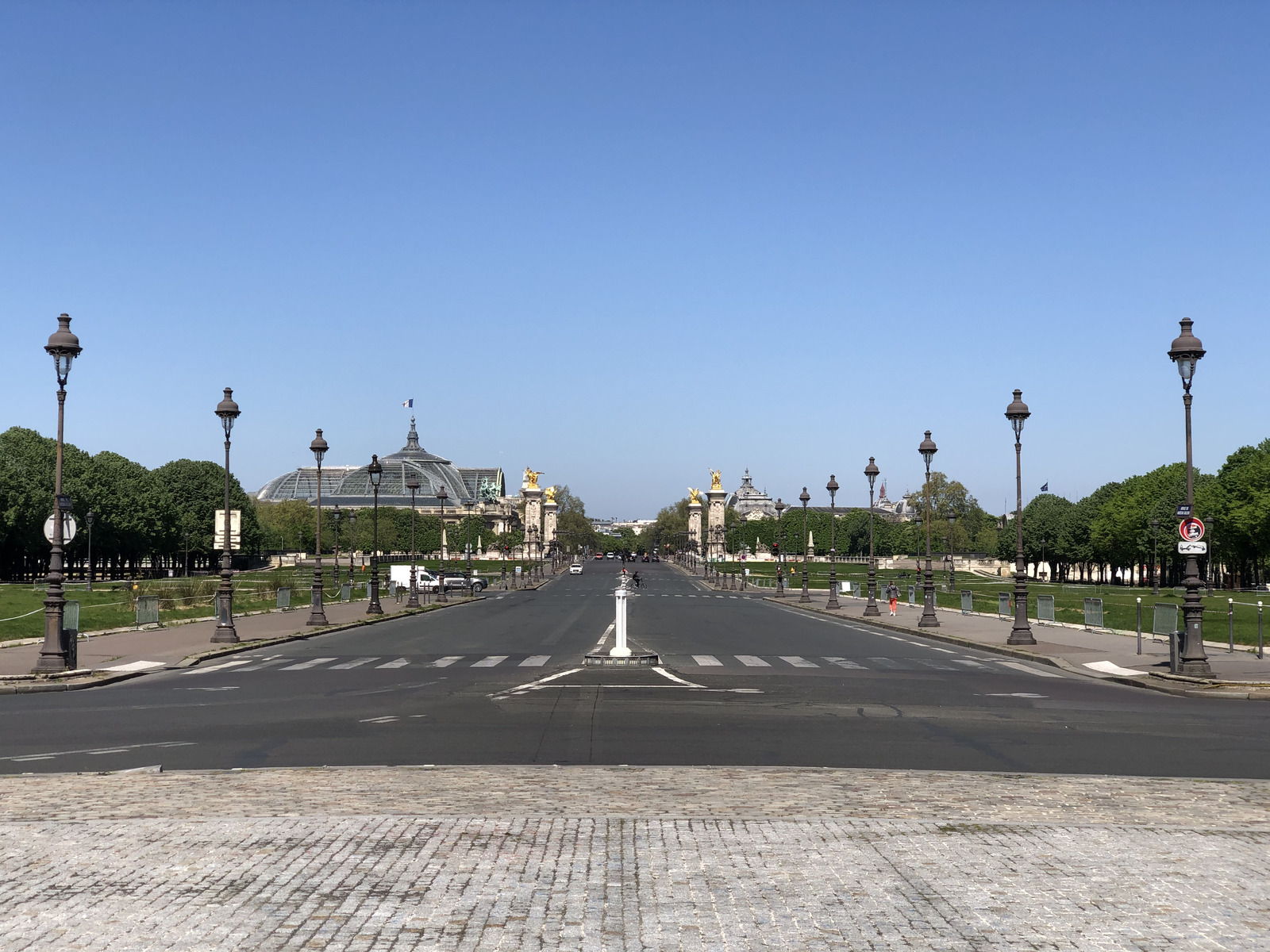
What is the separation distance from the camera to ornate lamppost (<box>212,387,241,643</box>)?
34.4 m

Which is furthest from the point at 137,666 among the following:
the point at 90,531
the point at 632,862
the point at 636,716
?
the point at 90,531

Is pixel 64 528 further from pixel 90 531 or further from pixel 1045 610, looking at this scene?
pixel 90 531

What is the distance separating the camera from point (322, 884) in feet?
26.1

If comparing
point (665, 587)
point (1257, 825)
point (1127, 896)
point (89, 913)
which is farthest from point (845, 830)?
point (665, 587)

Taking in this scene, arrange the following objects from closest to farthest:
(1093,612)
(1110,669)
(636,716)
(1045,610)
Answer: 1. (636,716)
2. (1110,669)
3. (1093,612)
4. (1045,610)

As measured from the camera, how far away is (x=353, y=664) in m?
28.4

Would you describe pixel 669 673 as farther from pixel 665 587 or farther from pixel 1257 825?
pixel 665 587

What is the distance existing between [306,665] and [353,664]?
3.53 ft

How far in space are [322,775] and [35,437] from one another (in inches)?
3835

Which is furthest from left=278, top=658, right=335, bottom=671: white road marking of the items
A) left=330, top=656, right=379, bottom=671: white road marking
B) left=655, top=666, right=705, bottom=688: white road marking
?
left=655, top=666, right=705, bottom=688: white road marking

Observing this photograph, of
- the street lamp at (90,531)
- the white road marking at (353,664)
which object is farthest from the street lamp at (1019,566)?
the street lamp at (90,531)

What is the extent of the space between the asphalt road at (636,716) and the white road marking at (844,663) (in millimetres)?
80

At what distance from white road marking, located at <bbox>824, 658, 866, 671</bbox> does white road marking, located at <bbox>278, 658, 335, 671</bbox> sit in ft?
39.0

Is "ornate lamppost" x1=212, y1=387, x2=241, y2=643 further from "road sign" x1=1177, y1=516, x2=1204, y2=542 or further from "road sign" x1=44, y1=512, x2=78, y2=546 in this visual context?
"road sign" x1=1177, y1=516, x2=1204, y2=542
